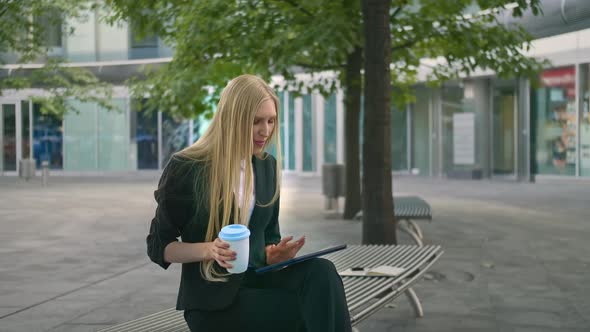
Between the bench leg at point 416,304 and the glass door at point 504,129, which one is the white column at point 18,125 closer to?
the glass door at point 504,129

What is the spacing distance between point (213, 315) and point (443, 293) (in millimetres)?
3656

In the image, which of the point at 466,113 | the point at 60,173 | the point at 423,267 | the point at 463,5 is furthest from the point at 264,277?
the point at 60,173

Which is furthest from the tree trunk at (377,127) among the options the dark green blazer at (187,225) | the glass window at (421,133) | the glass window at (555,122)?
the glass window at (421,133)

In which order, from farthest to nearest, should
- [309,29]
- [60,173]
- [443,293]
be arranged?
[60,173], [309,29], [443,293]

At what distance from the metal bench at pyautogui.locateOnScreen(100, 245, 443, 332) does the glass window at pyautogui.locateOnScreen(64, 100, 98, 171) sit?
2942 cm

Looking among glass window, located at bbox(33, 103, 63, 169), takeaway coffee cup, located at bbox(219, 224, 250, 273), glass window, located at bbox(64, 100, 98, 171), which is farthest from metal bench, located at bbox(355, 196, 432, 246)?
glass window, located at bbox(33, 103, 63, 169)

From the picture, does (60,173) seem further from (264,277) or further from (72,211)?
(264,277)

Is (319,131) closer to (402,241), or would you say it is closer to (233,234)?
(402,241)

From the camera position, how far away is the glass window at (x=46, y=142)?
33.6 meters

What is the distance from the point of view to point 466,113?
2556 cm

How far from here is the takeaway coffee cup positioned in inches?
93.4

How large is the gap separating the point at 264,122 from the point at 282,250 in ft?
1.72

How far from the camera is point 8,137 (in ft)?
108

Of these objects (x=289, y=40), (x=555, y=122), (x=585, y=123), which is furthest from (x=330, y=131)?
(x=289, y=40)
